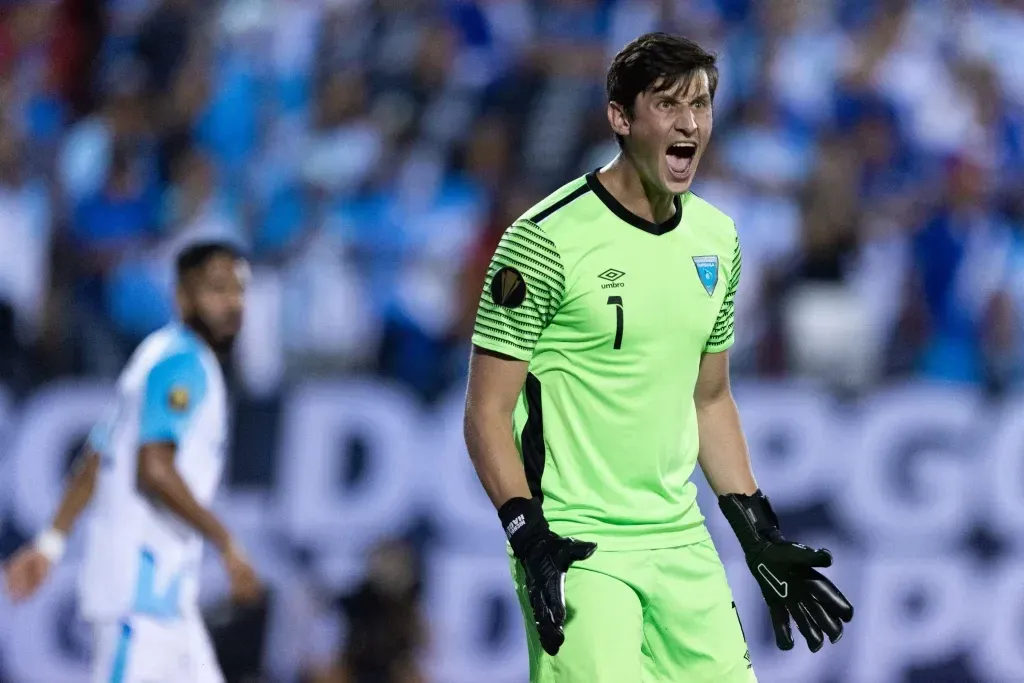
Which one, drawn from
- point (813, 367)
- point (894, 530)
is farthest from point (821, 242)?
point (894, 530)

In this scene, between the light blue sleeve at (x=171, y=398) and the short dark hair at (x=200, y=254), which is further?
the short dark hair at (x=200, y=254)

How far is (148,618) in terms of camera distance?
5.12 m

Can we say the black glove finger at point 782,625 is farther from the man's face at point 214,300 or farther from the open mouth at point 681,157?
the man's face at point 214,300

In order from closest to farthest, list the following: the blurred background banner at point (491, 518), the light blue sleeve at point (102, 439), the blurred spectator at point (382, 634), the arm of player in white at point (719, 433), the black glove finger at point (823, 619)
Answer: the black glove finger at point (823, 619) < the arm of player in white at point (719, 433) < the light blue sleeve at point (102, 439) < the blurred spectator at point (382, 634) < the blurred background banner at point (491, 518)

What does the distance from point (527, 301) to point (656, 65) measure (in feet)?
2.06

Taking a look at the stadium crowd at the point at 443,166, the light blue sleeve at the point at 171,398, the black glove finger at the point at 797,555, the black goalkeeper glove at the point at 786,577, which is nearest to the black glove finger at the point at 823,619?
the black goalkeeper glove at the point at 786,577

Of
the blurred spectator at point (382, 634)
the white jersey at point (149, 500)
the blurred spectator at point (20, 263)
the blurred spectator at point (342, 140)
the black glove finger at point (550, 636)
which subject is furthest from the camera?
the blurred spectator at point (342, 140)

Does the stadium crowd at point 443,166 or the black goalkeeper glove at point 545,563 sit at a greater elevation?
the stadium crowd at point 443,166

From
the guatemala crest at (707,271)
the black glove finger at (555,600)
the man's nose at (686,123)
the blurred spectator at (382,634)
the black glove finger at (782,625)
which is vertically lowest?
the blurred spectator at (382,634)

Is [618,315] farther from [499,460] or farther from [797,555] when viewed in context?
[797,555]

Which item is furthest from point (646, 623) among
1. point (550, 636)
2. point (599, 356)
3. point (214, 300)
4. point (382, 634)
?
point (382, 634)

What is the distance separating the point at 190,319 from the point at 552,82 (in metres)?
3.59

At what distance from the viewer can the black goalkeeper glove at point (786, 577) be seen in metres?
3.58

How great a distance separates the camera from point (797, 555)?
11.8 ft
